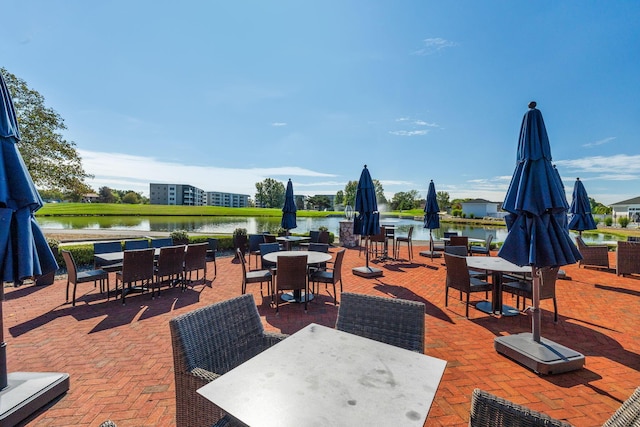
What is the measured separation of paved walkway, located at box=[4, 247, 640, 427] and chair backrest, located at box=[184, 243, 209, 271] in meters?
0.46

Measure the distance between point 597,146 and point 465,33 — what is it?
1507 cm

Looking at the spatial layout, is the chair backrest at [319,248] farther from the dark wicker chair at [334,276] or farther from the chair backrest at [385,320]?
the chair backrest at [385,320]

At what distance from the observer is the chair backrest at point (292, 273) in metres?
4.07

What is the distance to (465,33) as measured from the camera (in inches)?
268

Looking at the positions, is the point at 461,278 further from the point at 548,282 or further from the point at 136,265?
the point at 136,265

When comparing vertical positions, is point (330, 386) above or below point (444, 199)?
below

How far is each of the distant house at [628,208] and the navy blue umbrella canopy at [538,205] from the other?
177ft

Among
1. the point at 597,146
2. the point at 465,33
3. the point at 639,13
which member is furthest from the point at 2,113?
the point at 597,146

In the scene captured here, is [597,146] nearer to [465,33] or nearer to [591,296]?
[465,33]

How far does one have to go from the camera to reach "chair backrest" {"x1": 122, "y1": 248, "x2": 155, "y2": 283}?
4.40 meters

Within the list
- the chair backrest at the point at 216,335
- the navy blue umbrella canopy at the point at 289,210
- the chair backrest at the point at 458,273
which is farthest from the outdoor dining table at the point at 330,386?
the navy blue umbrella canopy at the point at 289,210

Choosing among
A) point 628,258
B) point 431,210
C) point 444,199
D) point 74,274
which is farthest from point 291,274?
point 444,199

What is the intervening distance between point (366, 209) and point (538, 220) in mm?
4104

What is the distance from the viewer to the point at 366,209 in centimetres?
663
